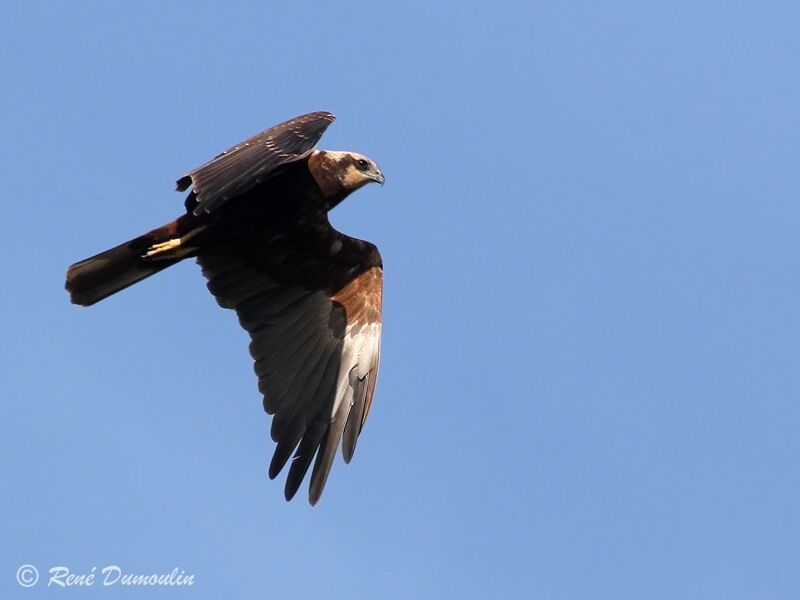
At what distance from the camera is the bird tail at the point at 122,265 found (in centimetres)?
1388

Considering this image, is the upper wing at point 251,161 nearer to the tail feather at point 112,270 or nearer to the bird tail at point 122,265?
the bird tail at point 122,265

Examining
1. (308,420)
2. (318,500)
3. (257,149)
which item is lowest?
(318,500)

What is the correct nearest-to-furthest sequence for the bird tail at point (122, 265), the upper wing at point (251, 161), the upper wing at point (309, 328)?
1. the upper wing at point (251, 161)
2. the bird tail at point (122, 265)
3. the upper wing at point (309, 328)

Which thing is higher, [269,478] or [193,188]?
[193,188]

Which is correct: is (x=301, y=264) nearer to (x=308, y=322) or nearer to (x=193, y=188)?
(x=308, y=322)

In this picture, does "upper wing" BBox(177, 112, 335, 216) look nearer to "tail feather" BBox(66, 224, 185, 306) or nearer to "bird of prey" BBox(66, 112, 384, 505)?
"bird of prey" BBox(66, 112, 384, 505)

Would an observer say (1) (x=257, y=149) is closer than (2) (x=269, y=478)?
Yes

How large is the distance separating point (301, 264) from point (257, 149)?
232cm

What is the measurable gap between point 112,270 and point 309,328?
7.27 feet

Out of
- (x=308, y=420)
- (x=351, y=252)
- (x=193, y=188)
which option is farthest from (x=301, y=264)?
(x=193, y=188)

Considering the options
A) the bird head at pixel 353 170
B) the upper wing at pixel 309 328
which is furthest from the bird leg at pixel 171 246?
the bird head at pixel 353 170

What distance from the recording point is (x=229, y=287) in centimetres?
1482

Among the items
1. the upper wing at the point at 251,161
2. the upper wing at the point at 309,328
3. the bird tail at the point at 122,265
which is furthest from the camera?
the upper wing at the point at 309,328

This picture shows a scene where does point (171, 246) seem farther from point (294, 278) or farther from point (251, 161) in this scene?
point (251, 161)
